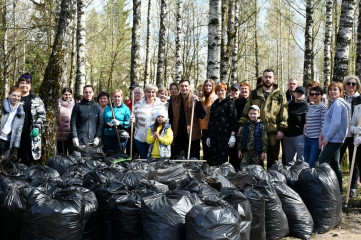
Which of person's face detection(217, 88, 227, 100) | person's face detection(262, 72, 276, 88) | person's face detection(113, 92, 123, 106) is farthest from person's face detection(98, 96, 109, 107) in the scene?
person's face detection(262, 72, 276, 88)

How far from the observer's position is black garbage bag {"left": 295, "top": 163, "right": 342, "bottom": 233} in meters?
4.85

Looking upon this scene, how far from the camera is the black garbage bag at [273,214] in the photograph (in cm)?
439

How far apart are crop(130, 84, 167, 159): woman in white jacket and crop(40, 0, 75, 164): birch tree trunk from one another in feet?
4.54

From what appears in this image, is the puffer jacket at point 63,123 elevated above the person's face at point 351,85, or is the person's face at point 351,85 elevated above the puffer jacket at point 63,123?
the person's face at point 351,85

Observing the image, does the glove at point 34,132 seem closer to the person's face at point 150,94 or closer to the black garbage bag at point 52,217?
the person's face at point 150,94

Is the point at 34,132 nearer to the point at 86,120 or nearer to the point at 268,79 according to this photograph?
the point at 86,120

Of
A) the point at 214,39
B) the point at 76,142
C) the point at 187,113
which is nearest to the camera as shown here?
the point at 76,142

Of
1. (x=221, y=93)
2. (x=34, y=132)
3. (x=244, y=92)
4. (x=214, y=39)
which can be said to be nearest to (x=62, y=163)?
(x=34, y=132)

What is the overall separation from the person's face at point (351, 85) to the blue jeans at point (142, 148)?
3.47 m

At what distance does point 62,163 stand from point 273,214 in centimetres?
302

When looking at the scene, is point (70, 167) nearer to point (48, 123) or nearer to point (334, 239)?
point (48, 123)

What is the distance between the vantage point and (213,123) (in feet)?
23.2

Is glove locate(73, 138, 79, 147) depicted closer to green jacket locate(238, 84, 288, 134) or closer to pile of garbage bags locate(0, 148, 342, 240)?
pile of garbage bags locate(0, 148, 342, 240)

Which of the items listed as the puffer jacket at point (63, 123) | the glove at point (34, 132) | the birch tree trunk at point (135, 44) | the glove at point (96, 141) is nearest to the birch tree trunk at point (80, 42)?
the birch tree trunk at point (135, 44)
